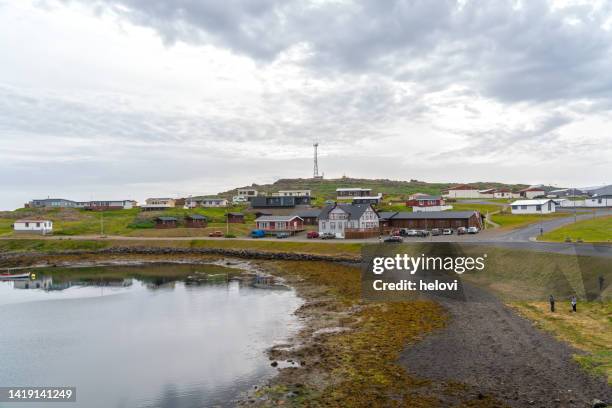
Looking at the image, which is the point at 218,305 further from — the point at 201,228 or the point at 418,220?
the point at 201,228

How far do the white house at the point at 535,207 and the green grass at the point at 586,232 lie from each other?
99.9 ft

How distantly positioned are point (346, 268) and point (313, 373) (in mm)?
36064

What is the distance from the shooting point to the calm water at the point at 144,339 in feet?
86.9

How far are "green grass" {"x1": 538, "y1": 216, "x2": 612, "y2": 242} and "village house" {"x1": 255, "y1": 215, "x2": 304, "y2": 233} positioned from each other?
163ft

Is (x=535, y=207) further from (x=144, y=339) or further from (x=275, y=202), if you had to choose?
(x=144, y=339)

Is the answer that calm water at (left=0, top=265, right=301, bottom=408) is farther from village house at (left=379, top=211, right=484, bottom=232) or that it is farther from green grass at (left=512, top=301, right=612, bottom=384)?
village house at (left=379, top=211, right=484, bottom=232)

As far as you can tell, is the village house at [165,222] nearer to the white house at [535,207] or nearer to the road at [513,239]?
the road at [513,239]

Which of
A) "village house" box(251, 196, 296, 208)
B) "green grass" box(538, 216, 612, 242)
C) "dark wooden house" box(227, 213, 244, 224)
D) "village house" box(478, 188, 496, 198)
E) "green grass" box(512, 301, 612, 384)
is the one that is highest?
"village house" box(478, 188, 496, 198)

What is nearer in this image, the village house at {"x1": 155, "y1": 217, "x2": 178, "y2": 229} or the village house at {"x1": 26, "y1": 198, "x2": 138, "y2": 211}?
the village house at {"x1": 155, "y1": 217, "x2": 178, "y2": 229}

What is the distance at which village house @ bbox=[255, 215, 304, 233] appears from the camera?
3819 inches

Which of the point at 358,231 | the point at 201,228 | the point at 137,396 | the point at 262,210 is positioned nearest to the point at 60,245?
the point at 201,228

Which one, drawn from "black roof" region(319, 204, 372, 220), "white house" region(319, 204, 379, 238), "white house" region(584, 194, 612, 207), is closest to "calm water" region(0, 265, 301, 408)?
"white house" region(319, 204, 379, 238)

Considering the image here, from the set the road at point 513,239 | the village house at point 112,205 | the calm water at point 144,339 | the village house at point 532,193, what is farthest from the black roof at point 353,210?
the village house at point 112,205

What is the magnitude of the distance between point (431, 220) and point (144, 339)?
62201 mm
